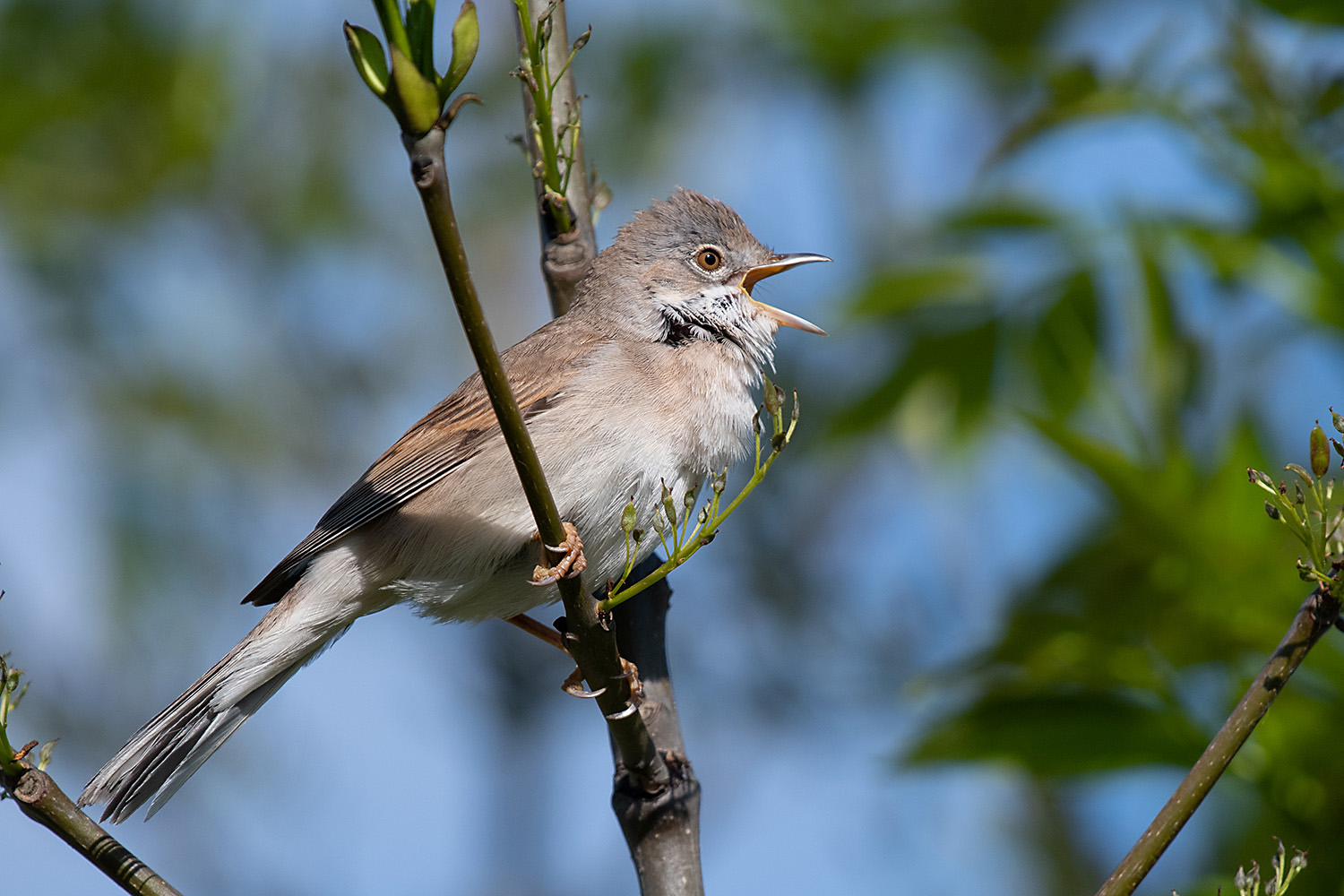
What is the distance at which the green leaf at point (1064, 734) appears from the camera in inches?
105

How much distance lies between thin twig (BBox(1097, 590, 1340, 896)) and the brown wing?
2.35 meters

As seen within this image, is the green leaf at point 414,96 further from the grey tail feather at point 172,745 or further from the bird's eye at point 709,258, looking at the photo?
the bird's eye at point 709,258

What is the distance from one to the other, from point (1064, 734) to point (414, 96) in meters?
2.10

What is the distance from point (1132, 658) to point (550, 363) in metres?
2.18

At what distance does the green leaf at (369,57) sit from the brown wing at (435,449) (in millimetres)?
2467

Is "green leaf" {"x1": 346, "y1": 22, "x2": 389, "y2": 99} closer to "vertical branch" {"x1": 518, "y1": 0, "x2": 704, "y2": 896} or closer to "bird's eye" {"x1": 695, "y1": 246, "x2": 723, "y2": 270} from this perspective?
"vertical branch" {"x1": 518, "y1": 0, "x2": 704, "y2": 896}

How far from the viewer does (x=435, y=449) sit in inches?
160

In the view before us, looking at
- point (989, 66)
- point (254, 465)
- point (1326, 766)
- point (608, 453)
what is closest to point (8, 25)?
point (254, 465)

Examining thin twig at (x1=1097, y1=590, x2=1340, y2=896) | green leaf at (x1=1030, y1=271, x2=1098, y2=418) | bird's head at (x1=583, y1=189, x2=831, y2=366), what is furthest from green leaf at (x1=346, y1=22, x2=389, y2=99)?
bird's head at (x1=583, y1=189, x2=831, y2=366)

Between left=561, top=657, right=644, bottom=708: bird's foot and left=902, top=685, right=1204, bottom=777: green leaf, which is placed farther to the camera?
left=561, top=657, right=644, bottom=708: bird's foot

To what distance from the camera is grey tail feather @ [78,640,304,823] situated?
11.5 ft

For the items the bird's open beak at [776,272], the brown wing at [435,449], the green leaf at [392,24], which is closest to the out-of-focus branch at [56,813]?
the green leaf at [392,24]

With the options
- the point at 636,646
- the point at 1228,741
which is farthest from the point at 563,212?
the point at 1228,741

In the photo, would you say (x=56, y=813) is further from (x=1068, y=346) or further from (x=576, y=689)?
(x=1068, y=346)
